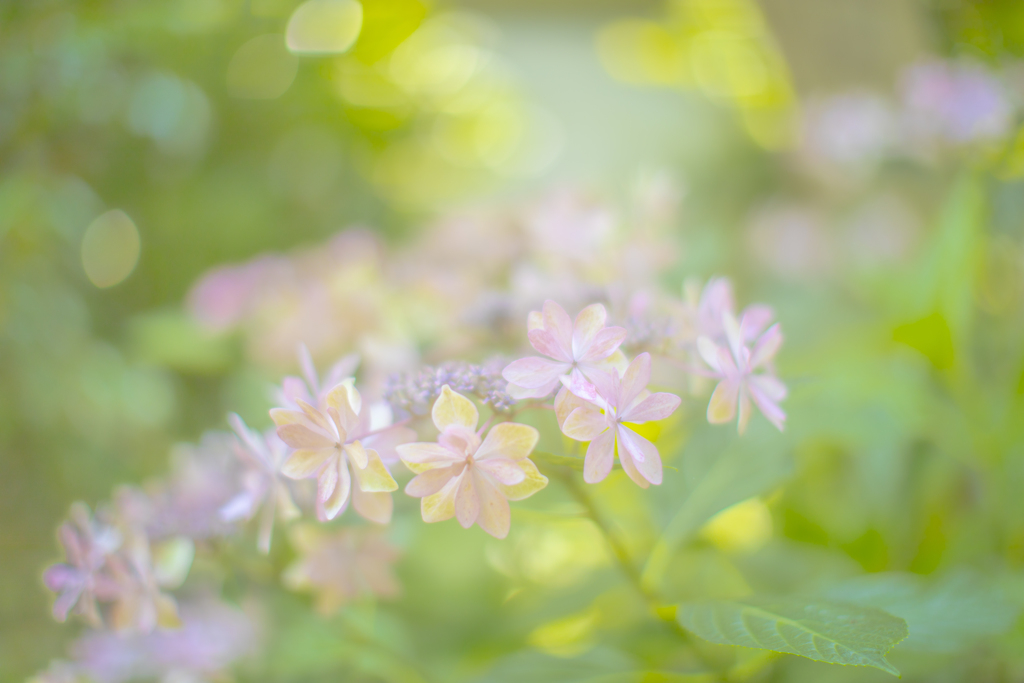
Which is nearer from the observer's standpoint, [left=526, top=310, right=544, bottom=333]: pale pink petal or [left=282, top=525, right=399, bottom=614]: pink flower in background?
[left=526, top=310, right=544, bottom=333]: pale pink petal

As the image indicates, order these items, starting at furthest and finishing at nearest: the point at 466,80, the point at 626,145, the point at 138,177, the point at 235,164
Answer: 1. the point at 626,145
2. the point at 466,80
3. the point at 235,164
4. the point at 138,177

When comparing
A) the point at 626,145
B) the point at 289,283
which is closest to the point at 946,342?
the point at 289,283

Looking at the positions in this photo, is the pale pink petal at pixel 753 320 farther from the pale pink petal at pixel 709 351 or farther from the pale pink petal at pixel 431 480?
the pale pink petal at pixel 431 480

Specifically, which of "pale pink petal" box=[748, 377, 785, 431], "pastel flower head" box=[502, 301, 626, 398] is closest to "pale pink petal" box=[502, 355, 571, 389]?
"pastel flower head" box=[502, 301, 626, 398]

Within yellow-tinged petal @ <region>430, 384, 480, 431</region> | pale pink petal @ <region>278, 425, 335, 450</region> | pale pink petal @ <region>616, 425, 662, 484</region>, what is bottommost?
pale pink petal @ <region>278, 425, 335, 450</region>

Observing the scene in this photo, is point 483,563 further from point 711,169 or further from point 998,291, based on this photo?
point 711,169

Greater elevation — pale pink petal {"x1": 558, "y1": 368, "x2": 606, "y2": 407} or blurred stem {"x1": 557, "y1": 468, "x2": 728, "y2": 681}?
pale pink petal {"x1": 558, "y1": 368, "x2": 606, "y2": 407}

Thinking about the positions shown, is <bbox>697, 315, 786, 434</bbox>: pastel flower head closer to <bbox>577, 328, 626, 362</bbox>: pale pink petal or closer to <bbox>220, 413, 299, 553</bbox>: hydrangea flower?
<bbox>577, 328, 626, 362</bbox>: pale pink petal
